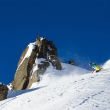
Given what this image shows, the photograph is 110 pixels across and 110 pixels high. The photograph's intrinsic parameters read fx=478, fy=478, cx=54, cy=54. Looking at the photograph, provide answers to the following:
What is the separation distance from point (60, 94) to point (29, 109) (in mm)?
3261

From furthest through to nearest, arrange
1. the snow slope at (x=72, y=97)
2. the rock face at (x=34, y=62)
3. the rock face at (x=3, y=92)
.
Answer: the rock face at (x=34, y=62)
the rock face at (x=3, y=92)
the snow slope at (x=72, y=97)

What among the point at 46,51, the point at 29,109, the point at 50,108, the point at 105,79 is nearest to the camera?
the point at 50,108

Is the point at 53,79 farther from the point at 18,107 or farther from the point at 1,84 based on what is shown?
the point at 18,107

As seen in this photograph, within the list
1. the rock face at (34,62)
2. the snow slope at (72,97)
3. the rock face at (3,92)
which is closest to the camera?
the snow slope at (72,97)

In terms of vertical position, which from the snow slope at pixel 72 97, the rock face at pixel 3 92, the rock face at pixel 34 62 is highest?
the rock face at pixel 34 62

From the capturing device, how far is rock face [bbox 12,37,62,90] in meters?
77.4

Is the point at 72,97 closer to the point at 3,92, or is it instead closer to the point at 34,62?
the point at 3,92

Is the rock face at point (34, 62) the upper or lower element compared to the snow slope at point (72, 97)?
upper

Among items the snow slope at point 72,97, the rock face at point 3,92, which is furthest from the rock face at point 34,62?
the snow slope at point 72,97

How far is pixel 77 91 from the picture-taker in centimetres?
3797

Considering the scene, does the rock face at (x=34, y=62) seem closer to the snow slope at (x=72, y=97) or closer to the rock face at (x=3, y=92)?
the rock face at (x=3, y=92)

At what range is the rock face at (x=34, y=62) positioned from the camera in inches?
3046

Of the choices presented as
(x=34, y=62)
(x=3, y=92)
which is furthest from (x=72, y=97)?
(x=34, y=62)

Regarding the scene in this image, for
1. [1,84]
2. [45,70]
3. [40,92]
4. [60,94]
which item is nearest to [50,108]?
[60,94]
